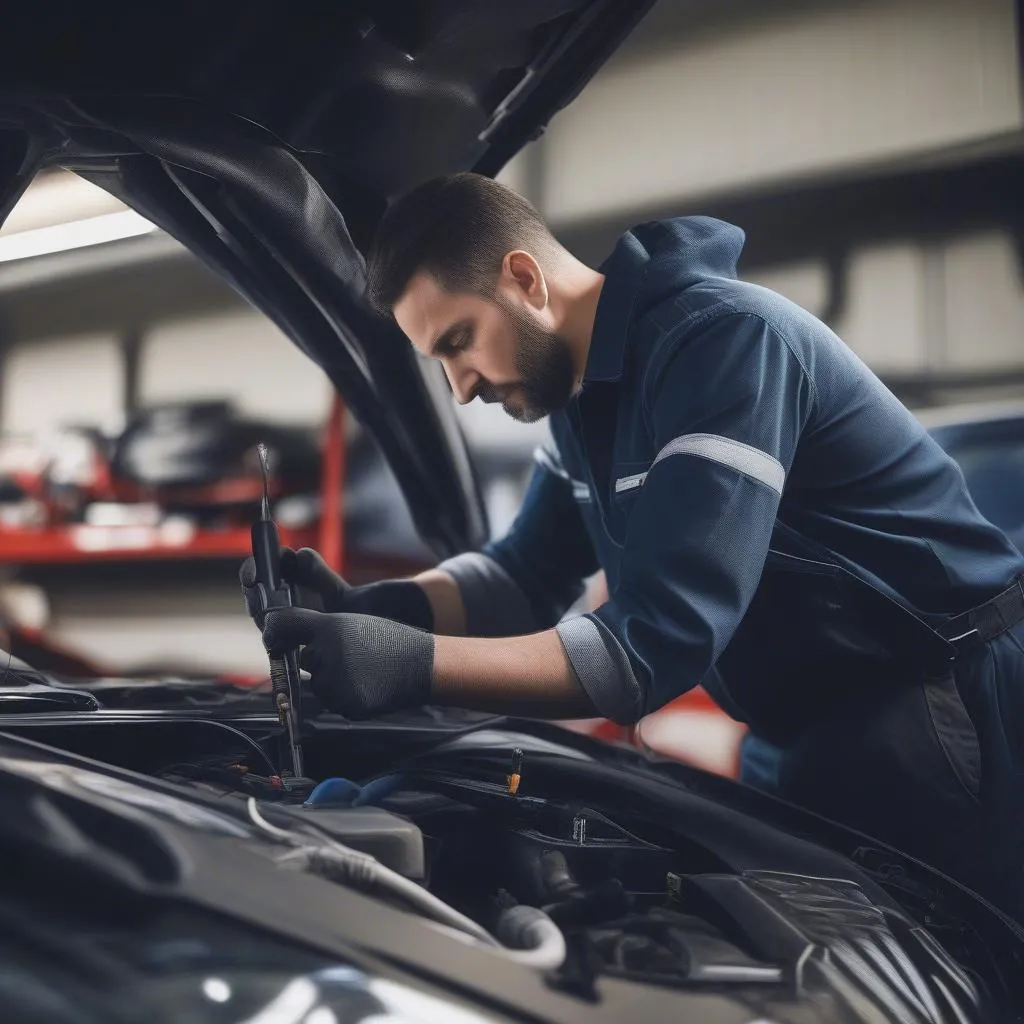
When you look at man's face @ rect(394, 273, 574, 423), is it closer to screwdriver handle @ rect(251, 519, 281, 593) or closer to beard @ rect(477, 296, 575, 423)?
beard @ rect(477, 296, 575, 423)

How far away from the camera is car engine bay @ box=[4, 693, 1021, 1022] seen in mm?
626

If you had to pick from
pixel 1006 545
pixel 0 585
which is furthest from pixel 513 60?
pixel 0 585

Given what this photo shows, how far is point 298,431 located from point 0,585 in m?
1.45

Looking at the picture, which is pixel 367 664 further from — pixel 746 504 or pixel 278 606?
pixel 746 504

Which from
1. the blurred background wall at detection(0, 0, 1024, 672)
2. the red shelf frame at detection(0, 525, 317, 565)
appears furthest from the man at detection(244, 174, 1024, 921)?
the red shelf frame at detection(0, 525, 317, 565)

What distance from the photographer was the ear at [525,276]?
1149 mm

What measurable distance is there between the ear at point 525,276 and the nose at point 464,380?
0.11m

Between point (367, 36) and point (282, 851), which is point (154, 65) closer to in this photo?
point (367, 36)

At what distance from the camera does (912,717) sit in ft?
3.29

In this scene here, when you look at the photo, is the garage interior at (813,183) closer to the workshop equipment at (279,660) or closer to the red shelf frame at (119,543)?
the red shelf frame at (119,543)

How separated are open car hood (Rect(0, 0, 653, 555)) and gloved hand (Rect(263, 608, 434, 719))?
1.55 ft

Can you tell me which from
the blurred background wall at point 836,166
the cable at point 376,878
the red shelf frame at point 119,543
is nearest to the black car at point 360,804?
A: the cable at point 376,878

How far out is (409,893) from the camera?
0.59m

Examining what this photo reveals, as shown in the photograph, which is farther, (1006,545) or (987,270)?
(987,270)
